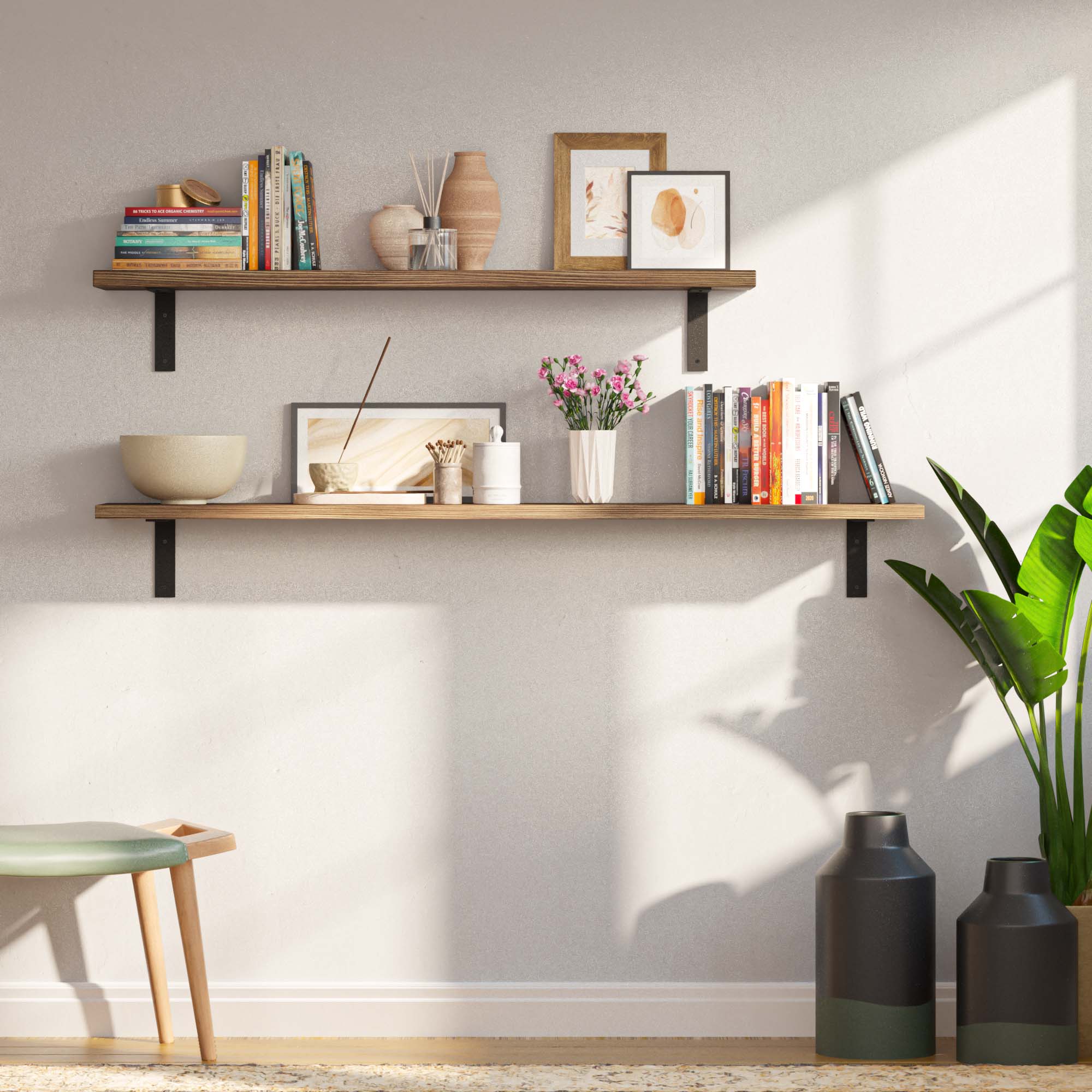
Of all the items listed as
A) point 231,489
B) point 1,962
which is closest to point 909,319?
point 231,489

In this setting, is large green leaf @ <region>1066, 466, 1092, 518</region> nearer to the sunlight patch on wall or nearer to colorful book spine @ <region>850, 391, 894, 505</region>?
colorful book spine @ <region>850, 391, 894, 505</region>

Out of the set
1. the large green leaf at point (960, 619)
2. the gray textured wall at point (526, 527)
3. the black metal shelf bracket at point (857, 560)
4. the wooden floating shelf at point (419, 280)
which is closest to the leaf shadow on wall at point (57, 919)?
the gray textured wall at point (526, 527)

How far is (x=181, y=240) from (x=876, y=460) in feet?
5.28

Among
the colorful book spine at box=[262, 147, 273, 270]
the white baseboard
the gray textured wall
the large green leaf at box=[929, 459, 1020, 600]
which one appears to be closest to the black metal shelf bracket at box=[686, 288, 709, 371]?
the gray textured wall

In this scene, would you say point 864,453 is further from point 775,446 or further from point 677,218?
point 677,218

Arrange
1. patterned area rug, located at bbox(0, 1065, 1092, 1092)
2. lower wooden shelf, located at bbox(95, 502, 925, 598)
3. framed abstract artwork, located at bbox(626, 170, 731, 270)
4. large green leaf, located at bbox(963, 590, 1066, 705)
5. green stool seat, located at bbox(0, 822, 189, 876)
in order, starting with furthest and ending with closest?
framed abstract artwork, located at bbox(626, 170, 731, 270)
lower wooden shelf, located at bbox(95, 502, 925, 598)
large green leaf, located at bbox(963, 590, 1066, 705)
green stool seat, located at bbox(0, 822, 189, 876)
patterned area rug, located at bbox(0, 1065, 1092, 1092)

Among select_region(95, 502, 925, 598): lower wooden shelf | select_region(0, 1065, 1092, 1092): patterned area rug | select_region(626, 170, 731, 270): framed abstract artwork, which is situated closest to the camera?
select_region(0, 1065, 1092, 1092): patterned area rug

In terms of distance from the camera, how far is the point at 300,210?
2609 millimetres

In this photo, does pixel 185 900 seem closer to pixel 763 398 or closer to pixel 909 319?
pixel 763 398

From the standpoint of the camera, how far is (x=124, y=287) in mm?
2588

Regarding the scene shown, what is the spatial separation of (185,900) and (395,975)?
539 mm

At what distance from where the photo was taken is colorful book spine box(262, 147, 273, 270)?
2.60m

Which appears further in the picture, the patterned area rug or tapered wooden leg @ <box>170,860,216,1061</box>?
tapered wooden leg @ <box>170,860,216,1061</box>

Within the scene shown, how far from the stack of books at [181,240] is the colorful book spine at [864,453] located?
1.39 metres
